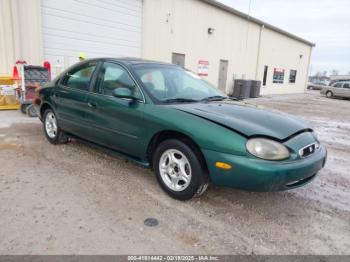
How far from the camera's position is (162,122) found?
3207mm

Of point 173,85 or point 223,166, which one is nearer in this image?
point 223,166

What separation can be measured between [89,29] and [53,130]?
628 centimetres

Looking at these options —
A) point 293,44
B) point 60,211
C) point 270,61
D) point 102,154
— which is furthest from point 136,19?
point 293,44

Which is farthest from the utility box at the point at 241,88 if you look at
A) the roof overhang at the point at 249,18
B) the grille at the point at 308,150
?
the grille at the point at 308,150

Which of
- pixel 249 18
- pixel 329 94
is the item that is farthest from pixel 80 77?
pixel 329 94

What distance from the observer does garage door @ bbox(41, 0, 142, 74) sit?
9.20m

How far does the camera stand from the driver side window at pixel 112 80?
3688 mm

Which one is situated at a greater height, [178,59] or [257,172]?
[178,59]

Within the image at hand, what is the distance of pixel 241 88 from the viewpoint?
679 inches

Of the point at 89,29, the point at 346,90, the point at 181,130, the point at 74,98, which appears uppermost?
the point at 89,29

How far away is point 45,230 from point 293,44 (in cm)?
2685

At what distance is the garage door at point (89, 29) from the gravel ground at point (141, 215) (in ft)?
19.9

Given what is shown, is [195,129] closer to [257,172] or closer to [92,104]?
[257,172]

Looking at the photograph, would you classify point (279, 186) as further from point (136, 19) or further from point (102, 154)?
point (136, 19)
